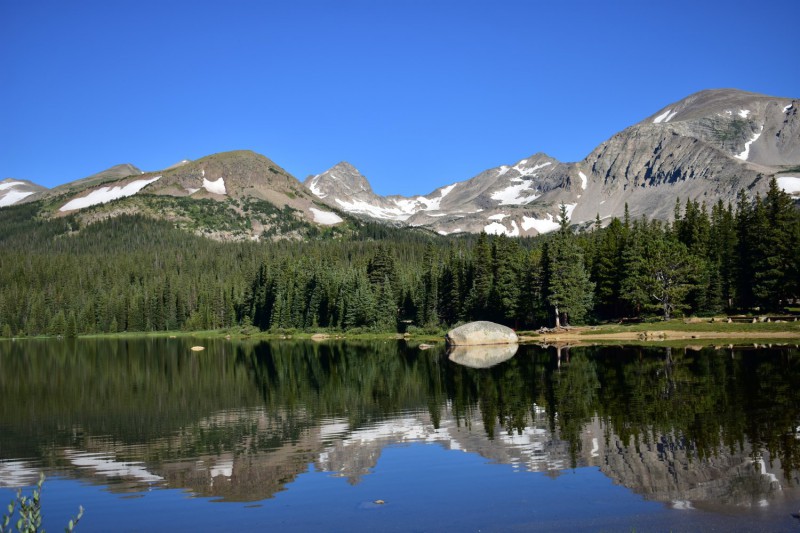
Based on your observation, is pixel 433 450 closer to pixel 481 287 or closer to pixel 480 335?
pixel 480 335

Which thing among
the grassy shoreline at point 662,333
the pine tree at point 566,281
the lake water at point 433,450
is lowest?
the lake water at point 433,450

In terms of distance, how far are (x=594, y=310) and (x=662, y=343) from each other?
31905mm

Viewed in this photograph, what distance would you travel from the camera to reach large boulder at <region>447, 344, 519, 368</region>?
63.2 metres

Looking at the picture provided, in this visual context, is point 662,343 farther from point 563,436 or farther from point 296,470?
point 296,470

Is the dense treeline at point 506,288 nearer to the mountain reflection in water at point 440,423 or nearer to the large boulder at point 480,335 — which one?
the large boulder at point 480,335

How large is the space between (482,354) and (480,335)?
461 inches

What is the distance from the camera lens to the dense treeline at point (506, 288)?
282 ft

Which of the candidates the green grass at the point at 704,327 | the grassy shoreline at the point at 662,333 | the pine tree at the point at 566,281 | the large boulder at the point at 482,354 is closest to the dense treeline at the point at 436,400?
the large boulder at the point at 482,354

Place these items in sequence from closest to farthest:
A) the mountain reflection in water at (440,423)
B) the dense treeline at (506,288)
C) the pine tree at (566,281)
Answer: the mountain reflection in water at (440,423), the dense treeline at (506,288), the pine tree at (566,281)

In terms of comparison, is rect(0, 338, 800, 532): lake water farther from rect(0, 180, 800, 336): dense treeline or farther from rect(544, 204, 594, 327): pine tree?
rect(544, 204, 594, 327): pine tree

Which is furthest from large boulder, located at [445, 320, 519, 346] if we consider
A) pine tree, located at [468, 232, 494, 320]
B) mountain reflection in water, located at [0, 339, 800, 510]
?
mountain reflection in water, located at [0, 339, 800, 510]

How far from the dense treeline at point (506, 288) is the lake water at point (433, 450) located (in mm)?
32883

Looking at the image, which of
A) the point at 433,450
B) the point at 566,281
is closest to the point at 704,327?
the point at 566,281

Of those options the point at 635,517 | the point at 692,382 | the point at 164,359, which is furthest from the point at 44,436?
the point at 164,359
